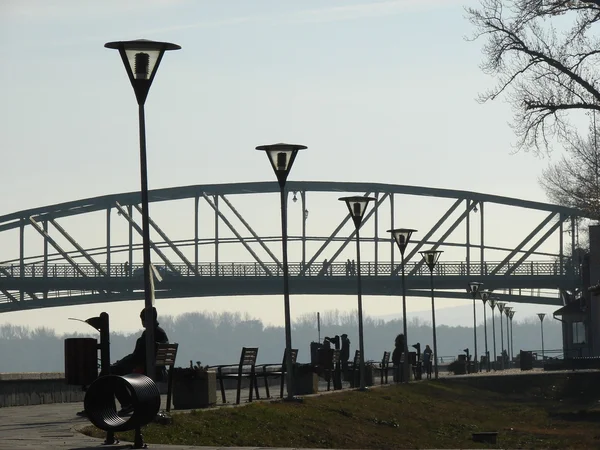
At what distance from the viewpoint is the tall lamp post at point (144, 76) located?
18.5 meters

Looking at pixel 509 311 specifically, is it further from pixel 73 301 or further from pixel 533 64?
pixel 533 64

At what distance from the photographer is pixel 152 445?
15945 mm

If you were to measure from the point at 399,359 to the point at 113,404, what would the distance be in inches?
1083

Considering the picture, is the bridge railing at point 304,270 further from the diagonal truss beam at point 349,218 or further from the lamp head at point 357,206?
the lamp head at point 357,206

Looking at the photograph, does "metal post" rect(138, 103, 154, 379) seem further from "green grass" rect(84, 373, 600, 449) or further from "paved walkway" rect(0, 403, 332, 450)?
"paved walkway" rect(0, 403, 332, 450)

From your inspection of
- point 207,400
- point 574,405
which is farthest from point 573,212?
→ point 207,400

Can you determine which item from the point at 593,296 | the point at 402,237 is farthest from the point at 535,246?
the point at 402,237

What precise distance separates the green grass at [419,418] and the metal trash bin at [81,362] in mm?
955

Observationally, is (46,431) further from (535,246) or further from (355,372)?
(535,246)

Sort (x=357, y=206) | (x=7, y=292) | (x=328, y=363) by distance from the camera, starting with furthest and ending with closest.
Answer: (x=7, y=292) → (x=357, y=206) → (x=328, y=363)

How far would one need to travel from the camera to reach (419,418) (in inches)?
1200

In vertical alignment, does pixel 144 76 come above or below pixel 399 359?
above

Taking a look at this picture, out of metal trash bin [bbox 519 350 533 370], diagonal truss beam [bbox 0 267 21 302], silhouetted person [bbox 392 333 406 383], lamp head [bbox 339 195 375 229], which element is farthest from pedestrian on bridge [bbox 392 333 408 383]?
diagonal truss beam [bbox 0 267 21 302]

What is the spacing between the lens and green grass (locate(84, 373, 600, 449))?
19125 millimetres
